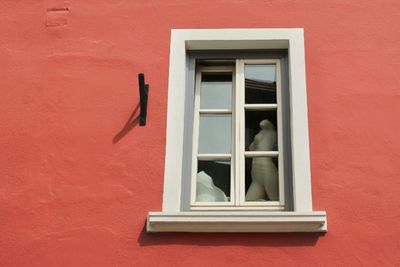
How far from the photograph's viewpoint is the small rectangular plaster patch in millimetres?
6016

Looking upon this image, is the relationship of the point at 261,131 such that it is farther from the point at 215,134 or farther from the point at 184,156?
the point at 184,156

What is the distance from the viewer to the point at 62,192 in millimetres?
5227

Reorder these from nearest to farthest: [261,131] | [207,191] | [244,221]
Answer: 1. [244,221]
2. [207,191]
3. [261,131]

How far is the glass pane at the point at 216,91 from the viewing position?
5.84 m

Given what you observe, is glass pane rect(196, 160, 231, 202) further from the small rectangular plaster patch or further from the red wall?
the small rectangular plaster patch

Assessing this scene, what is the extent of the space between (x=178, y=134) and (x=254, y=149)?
632 mm

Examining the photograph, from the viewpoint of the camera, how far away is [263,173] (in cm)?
546

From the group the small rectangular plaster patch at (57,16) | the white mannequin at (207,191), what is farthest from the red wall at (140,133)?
the white mannequin at (207,191)

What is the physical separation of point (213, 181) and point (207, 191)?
0.10 m

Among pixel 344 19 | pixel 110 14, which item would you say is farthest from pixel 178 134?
pixel 344 19

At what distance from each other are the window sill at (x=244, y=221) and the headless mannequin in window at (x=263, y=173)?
0.45 meters

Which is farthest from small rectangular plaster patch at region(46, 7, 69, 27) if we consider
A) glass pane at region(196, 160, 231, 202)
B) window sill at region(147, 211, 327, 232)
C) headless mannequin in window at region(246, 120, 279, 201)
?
window sill at region(147, 211, 327, 232)

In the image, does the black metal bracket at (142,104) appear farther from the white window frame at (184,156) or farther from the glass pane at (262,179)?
the glass pane at (262,179)

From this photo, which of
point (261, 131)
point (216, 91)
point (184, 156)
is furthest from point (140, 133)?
point (261, 131)
